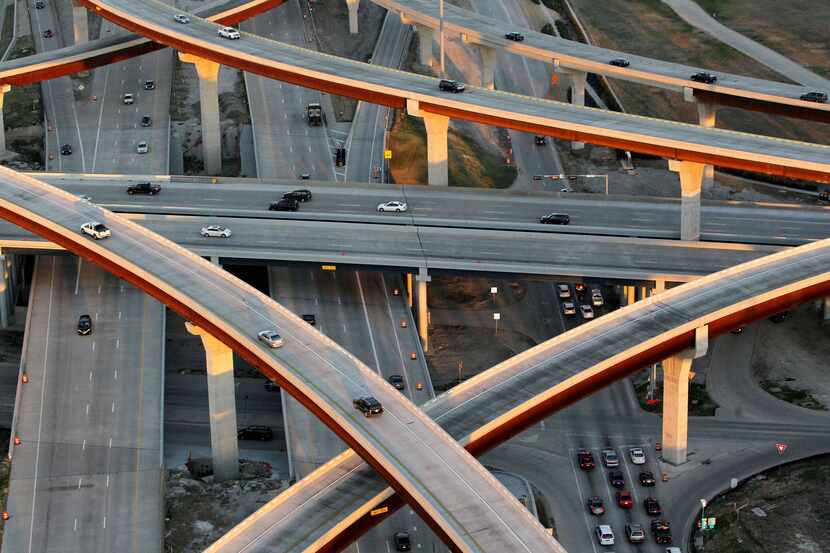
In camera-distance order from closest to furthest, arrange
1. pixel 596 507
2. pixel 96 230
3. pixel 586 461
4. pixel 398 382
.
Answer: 1. pixel 596 507
2. pixel 586 461
3. pixel 96 230
4. pixel 398 382

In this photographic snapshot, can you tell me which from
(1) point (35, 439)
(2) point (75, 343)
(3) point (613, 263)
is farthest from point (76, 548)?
(3) point (613, 263)

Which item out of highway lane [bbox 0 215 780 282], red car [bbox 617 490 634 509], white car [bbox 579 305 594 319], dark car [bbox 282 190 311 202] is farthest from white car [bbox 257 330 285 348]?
dark car [bbox 282 190 311 202]

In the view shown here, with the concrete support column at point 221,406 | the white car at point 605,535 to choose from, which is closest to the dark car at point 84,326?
the concrete support column at point 221,406

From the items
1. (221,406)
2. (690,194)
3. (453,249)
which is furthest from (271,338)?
(690,194)

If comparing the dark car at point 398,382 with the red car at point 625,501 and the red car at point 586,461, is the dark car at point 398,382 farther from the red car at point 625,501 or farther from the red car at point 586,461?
the red car at point 625,501

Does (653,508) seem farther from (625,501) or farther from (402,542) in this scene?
(402,542)

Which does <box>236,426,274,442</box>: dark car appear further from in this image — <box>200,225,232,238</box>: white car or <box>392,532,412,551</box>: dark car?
<box>200,225,232,238</box>: white car
